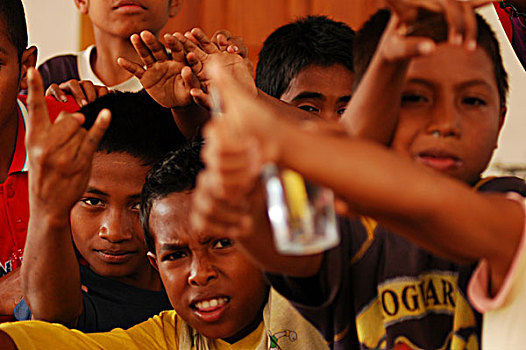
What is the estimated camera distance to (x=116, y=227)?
1.39m

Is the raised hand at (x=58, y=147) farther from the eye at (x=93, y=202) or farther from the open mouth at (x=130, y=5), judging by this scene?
the open mouth at (x=130, y=5)

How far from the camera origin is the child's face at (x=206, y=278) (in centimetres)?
118

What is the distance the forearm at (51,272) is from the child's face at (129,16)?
3.12 ft

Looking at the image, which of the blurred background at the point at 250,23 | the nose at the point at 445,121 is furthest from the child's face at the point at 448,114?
the blurred background at the point at 250,23

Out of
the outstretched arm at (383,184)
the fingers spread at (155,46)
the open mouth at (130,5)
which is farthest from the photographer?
the open mouth at (130,5)

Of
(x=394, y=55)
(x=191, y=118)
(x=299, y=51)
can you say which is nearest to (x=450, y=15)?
(x=394, y=55)

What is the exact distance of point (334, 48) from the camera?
1.72m

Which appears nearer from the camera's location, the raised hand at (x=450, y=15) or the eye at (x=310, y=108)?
the raised hand at (x=450, y=15)

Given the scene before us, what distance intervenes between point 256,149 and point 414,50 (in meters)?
0.23

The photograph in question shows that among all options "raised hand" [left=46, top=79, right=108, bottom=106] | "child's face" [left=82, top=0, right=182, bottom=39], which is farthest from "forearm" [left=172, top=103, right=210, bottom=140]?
"child's face" [left=82, top=0, right=182, bottom=39]

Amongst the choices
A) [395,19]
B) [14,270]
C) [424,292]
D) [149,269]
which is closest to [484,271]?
[424,292]

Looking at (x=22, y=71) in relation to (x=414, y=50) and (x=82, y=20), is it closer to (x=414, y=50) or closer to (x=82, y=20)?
(x=414, y=50)

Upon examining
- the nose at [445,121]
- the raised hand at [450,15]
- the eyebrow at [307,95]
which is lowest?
the eyebrow at [307,95]

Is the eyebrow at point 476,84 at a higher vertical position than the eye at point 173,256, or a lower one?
higher
